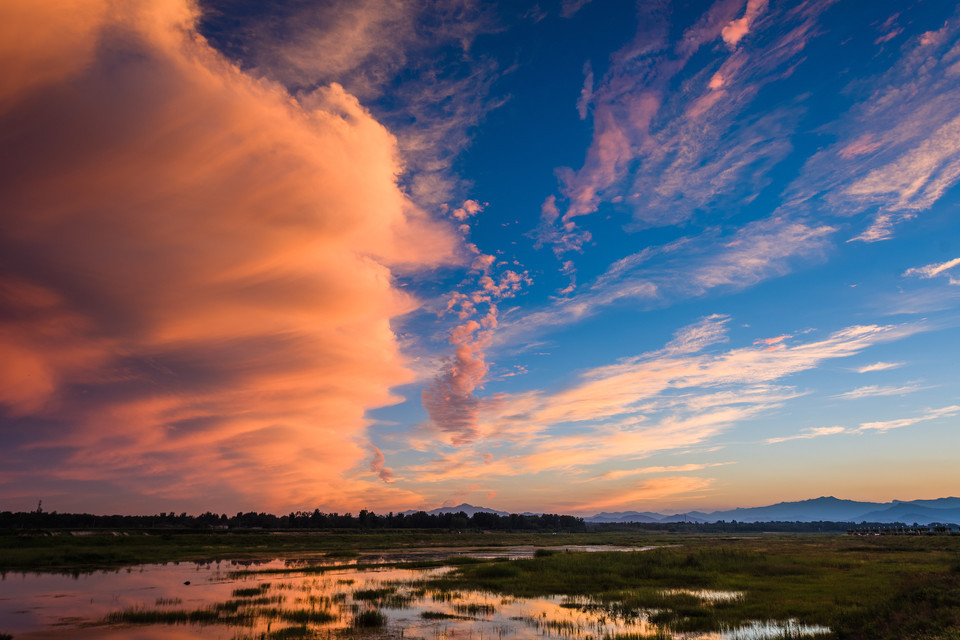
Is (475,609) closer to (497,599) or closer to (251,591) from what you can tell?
(497,599)

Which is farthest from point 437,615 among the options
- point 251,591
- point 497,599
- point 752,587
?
point 752,587

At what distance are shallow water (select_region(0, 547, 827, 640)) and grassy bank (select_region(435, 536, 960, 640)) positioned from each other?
206cm

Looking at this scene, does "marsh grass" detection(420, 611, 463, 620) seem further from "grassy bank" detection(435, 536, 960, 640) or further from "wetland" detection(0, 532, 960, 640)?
"grassy bank" detection(435, 536, 960, 640)

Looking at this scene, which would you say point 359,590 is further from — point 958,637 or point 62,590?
point 958,637

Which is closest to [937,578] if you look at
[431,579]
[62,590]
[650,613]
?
[650,613]

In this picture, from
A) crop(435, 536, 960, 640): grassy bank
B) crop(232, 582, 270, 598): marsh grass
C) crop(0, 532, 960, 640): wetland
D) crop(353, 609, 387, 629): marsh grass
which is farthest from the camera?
crop(232, 582, 270, 598): marsh grass

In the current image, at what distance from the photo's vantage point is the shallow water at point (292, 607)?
23.6 m

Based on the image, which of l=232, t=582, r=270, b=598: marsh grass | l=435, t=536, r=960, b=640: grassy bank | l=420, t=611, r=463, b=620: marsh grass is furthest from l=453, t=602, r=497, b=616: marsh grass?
l=232, t=582, r=270, b=598: marsh grass

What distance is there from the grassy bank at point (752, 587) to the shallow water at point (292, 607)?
206cm

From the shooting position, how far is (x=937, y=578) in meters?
29.9

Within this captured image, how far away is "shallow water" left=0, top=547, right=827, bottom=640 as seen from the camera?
23609mm

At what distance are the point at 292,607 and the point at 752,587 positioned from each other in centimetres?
3258

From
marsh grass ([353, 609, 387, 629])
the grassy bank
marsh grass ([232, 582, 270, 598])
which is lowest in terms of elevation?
the grassy bank

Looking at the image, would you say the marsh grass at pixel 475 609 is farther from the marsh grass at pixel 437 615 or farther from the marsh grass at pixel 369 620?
the marsh grass at pixel 369 620
